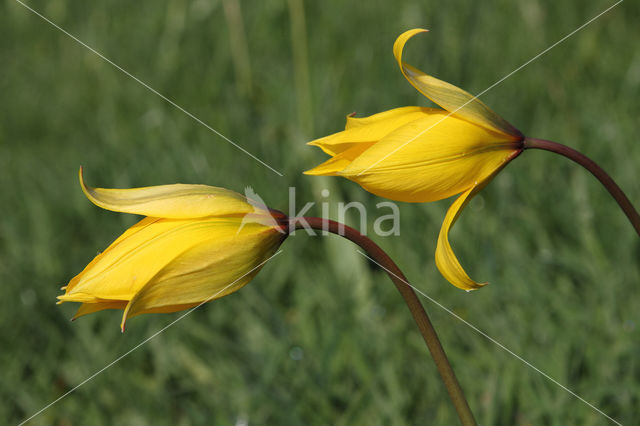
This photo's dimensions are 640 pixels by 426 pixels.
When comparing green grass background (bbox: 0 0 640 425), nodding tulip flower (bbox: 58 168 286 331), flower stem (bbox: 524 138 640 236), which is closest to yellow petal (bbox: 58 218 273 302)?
nodding tulip flower (bbox: 58 168 286 331)

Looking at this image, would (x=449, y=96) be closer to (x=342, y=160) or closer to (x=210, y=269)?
(x=342, y=160)

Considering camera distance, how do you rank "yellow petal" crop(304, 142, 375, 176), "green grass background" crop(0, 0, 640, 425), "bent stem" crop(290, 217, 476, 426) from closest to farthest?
"bent stem" crop(290, 217, 476, 426) → "yellow petal" crop(304, 142, 375, 176) → "green grass background" crop(0, 0, 640, 425)

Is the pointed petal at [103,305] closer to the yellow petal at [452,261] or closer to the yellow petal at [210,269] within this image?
the yellow petal at [210,269]

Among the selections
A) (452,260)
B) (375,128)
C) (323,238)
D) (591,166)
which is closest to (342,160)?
(375,128)

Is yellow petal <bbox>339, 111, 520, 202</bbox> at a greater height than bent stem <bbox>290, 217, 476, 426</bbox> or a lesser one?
greater

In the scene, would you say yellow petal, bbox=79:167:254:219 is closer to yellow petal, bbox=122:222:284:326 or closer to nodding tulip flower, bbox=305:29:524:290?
yellow petal, bbox=122:222:284:326

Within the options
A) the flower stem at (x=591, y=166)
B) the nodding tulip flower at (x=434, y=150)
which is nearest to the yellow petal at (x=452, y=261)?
the nodding tulip flower at (x=434, y=150)

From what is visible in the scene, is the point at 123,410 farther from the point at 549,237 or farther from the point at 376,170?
the point at 549,237
